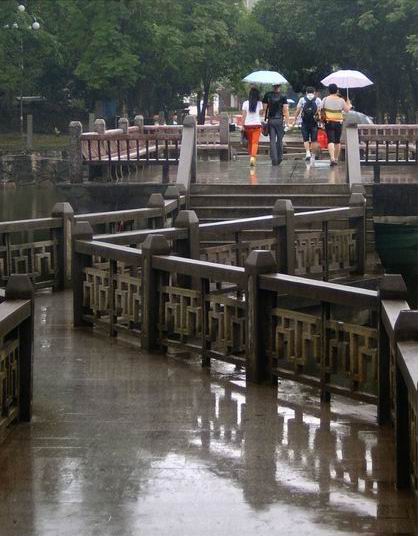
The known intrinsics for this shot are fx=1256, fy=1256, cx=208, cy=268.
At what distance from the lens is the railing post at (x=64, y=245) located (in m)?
14.6

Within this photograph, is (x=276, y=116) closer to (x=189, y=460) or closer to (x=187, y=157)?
(x=187, y=157)

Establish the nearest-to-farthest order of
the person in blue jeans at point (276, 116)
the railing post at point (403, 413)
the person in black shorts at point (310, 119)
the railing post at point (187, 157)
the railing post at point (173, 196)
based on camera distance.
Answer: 1. the railing post at point (403, 413)
2. the railing post at point (173, 196)
3. the railing post at point (187, 157)
4. the person in blue jeans at point (276, 116)
5. the person in black shorts at point (310, 119)

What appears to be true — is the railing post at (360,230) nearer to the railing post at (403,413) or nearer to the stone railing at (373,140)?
the stone railing at (373,140)

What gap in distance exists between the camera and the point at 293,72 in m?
61.5

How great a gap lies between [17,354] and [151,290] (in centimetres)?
274

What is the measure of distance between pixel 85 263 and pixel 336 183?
1002 cm

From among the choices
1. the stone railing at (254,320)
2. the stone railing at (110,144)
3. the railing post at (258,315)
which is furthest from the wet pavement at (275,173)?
the railing post at (258,315)

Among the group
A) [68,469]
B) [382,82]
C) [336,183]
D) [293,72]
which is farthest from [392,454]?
[293,72]

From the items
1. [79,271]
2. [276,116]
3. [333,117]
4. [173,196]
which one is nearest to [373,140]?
[333,117]

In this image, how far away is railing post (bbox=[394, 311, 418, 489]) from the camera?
6547mm

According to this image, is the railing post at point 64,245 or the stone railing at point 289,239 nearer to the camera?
the stone railing at point 289,239

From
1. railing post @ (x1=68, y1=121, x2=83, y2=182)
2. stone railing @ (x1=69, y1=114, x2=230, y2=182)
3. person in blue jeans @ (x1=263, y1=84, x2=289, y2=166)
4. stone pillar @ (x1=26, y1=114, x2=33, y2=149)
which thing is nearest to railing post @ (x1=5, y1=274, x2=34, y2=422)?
stone railing @ (x1=69, y1=114, x2=230, y2=182)

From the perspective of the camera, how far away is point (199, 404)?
881 cm

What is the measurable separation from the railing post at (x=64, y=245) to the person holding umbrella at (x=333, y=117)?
10321 millimetres
